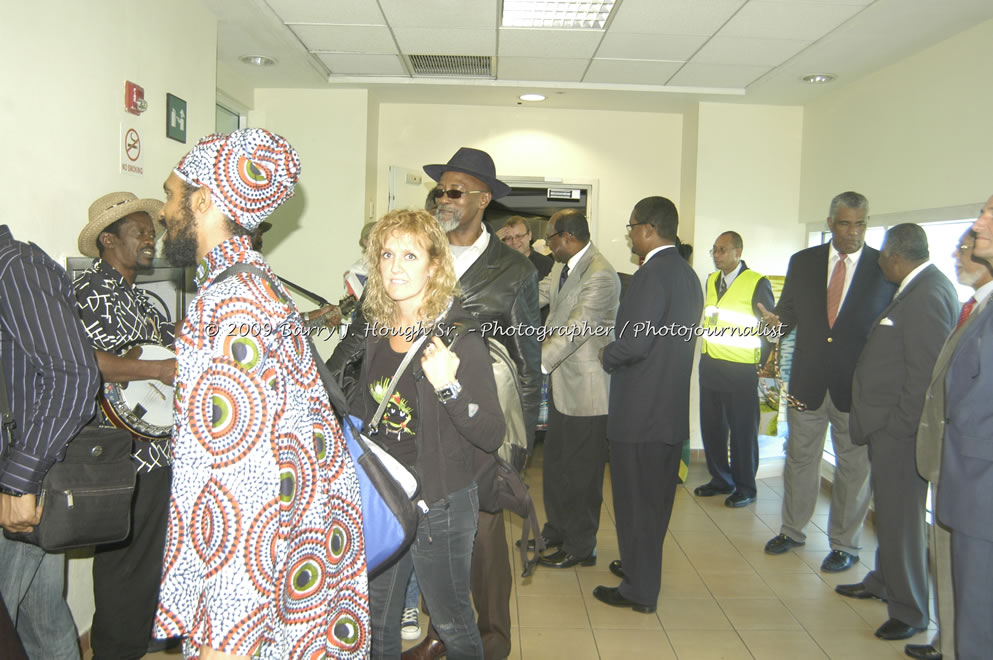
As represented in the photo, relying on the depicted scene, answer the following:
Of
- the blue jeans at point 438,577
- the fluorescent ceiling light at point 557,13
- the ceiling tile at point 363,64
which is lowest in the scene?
the blue jeans at point 438,577

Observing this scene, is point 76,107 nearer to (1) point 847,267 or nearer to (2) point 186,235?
(2) point 186,235

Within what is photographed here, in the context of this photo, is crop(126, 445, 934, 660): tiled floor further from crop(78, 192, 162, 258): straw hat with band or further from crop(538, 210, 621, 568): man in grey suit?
crop(78, 192, 162, 258): straw hat with band

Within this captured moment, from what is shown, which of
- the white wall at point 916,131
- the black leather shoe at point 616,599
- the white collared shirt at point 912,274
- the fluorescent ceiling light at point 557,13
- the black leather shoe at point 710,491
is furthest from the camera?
the black leather shoe at point 710,491

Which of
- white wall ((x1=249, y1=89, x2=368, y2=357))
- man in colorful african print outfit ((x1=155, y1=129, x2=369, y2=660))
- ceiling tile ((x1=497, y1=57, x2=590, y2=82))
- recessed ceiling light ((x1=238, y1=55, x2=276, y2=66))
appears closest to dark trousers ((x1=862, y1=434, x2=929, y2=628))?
man in colorful african print outfit ((x1=155, y1=129, x2=369, y2=660))

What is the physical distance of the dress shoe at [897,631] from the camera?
3.18 metres

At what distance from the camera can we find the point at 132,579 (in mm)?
2742

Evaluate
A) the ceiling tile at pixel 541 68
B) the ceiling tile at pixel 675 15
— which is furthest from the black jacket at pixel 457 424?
the ceiling tile at pixel 541 68

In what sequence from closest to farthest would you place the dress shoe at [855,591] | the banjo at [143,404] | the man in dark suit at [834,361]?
the banjo at [143,404] → the dress shoe at [855,591] → the man in dark suit at [834,361]

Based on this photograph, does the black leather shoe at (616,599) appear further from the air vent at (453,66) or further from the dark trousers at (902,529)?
the air vent at (453,66)

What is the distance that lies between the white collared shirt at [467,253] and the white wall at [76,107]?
147 cm

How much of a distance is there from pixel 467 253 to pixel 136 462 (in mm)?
1347

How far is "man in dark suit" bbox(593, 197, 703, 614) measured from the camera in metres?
3.26

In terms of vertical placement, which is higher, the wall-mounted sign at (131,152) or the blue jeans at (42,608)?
the wall-mounted sign at (131,152)

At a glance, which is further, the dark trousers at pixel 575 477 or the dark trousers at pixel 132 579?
the dark trousers at pixel 575 477
